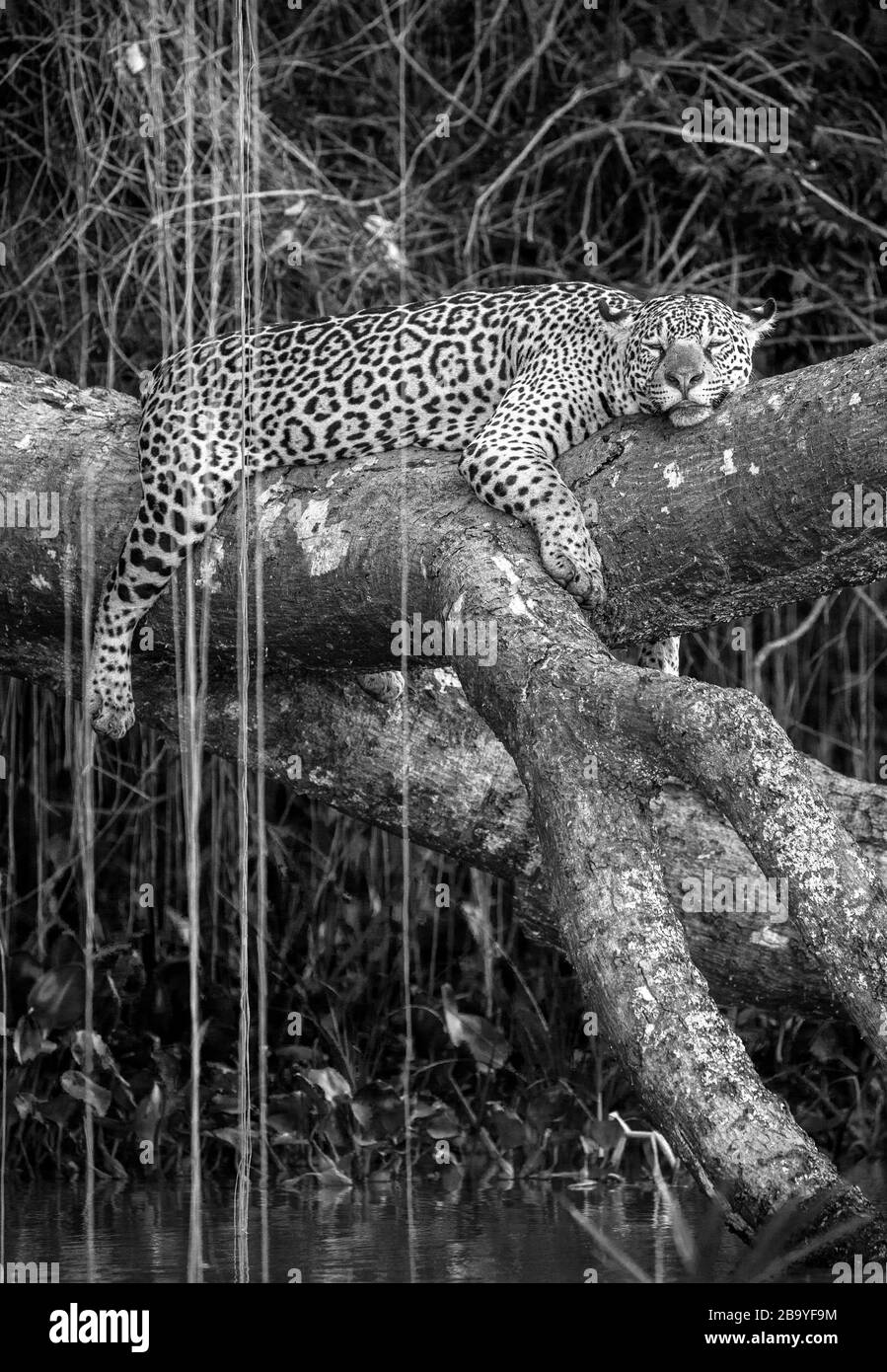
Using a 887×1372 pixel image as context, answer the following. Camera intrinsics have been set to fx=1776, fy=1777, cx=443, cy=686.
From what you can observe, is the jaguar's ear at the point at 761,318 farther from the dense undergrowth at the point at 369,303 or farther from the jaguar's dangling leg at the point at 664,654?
the dense undergrowth at the point at 369,303

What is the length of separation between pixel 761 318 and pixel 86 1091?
12.5 ft

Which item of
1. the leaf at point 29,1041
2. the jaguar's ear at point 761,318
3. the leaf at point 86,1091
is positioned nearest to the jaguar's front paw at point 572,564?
the jaguar's ear at point 761,318

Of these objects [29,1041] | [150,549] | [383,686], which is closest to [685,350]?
[383,686]

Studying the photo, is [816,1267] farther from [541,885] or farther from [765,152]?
[765,152]

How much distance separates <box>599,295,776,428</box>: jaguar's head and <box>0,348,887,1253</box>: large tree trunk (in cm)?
9

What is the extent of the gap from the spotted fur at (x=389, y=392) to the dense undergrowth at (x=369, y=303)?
1.60m

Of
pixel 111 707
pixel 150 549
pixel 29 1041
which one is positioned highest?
pixel 150 549

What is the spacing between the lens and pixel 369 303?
771cm

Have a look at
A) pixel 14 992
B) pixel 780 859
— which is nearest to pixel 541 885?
pixel 780 859

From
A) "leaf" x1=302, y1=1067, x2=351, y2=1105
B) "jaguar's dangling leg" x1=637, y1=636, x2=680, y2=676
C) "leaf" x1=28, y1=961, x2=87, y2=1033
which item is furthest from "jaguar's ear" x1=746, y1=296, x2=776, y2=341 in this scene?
"leaf" x1=28, y1=961, x2=87, y2=1033

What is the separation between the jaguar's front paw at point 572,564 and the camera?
4.32m

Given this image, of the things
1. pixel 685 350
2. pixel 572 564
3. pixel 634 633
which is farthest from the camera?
pixel 634 633

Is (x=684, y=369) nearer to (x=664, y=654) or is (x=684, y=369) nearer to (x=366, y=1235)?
(x=664, y=654)

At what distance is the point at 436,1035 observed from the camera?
740 centimetres
